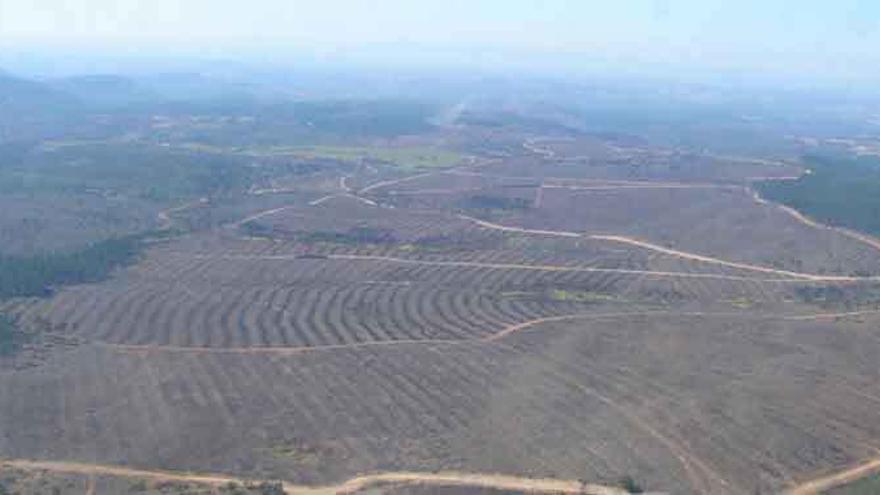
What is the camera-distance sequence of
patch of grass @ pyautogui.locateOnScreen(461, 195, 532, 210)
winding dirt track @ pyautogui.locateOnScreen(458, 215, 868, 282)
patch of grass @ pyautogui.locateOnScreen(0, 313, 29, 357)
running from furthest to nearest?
1. patch of grass @ pyautogui.locateOnScreen(461, 195, 532, 210)
2. winding dirt track @ pyautogui.locateOnScreen(458, 215, 868, 282)
3. patch of grass @ pyautogui.locateOnScreen(0, 313, 29, 357)

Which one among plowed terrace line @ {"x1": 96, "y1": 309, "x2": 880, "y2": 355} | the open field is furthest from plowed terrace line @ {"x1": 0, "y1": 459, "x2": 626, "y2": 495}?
plowed terrace line @ {"x1": 96, "y1": 309, "x2": 880, "y2": 355}

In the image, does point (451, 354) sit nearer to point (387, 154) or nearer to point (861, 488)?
point (861, 488)

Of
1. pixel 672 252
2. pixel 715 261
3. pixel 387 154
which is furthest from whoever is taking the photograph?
pixel 387 154

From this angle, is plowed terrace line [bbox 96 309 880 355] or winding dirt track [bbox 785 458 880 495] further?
plowed terrace line [bbox 96 309 880 355]

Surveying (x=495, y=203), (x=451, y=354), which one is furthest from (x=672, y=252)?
(x=451, y=354)

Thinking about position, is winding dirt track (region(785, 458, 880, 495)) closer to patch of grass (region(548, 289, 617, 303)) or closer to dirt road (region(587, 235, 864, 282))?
patch of grass (region(548, 289, 617, 303))

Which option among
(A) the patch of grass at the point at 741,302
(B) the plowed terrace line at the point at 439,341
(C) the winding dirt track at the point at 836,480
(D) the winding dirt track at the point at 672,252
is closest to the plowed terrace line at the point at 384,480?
(C) the winding dirt track at the point at 836,480

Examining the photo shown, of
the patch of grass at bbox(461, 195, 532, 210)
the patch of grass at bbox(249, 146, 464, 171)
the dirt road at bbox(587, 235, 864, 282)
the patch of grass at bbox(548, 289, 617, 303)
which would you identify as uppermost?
the dirt road at bbox(587, 235, 864, 282)
